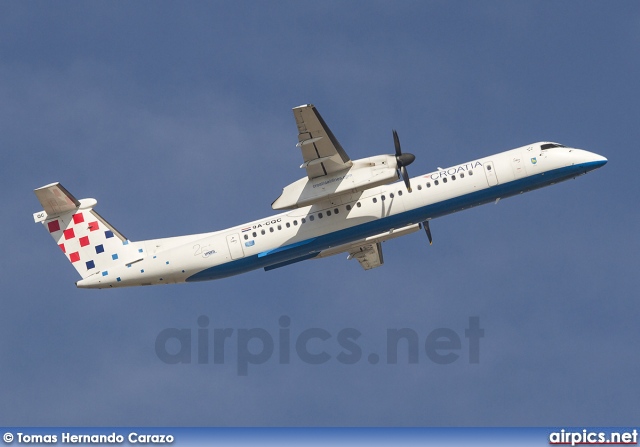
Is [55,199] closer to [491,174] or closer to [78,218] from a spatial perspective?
[78,218]

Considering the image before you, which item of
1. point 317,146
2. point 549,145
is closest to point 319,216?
point 317,146

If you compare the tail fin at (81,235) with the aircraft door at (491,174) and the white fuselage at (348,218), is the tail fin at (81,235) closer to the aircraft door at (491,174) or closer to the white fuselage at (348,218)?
the white fuselage at (348,218)

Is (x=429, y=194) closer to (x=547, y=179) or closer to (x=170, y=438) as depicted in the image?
(x=547, y=179)

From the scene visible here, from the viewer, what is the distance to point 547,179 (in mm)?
45875

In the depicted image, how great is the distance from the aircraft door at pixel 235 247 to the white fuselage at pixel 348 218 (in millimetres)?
49

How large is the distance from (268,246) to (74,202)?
10.2 metres

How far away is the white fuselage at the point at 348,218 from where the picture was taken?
45156mm

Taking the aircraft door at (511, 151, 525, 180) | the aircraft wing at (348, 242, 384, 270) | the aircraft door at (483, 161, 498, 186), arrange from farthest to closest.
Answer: the aircraft wing at (348, 242, 384, 270) < the aircraft door at (511, 151, 525, 180) < the aircraft door at (483, 161, 498, 186)

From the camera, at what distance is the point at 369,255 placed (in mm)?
50844

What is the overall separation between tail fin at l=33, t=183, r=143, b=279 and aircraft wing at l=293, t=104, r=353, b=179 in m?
9.90

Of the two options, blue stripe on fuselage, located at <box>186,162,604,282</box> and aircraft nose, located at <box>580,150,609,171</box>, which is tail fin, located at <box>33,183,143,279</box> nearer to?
blue stripe on fuselage, located at <box>186,162,604,282</box>

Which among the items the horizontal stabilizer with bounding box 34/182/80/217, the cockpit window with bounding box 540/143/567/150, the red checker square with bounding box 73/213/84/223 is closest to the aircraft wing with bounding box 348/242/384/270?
the cockpit window with bounding box 540/143/567/150

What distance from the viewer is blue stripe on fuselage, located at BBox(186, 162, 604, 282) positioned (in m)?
45.2

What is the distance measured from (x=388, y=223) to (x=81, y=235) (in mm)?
15335
